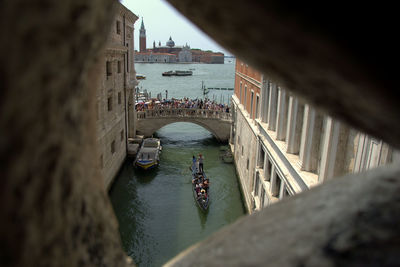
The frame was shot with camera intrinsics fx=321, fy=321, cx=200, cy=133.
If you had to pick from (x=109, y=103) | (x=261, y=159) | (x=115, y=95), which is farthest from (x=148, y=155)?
(x=261, y=159)

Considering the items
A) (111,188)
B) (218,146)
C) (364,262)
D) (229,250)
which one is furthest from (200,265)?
(218,146)

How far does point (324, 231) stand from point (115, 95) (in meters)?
16.6

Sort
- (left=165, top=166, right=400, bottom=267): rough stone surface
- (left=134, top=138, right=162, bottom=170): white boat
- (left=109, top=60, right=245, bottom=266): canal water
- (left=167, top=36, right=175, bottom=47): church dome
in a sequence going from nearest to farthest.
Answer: (left=165, top=166, right=400, bottom=267): rough stone surface, (left=109, top=60, right=245, bottom=266): canal water, (left=134, top=138, right=162, bottom=170): white boat, (left=167, top=36, right=175, bottom=47): church dome

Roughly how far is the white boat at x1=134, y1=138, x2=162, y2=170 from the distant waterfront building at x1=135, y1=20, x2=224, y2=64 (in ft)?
403

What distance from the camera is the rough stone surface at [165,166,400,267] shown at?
143cm

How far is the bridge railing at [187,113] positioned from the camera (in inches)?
997

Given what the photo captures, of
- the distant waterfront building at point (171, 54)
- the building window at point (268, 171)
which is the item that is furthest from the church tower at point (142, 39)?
the building window at point (268, 171)

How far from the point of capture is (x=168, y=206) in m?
14.9

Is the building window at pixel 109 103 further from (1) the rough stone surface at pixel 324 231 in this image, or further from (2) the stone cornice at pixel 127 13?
(1) the rough stone surface at pixel 324 231

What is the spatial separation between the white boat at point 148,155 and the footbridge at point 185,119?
2.37 metres

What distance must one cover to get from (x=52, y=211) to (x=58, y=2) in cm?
72

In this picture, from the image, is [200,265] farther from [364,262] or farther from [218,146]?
[218,146]

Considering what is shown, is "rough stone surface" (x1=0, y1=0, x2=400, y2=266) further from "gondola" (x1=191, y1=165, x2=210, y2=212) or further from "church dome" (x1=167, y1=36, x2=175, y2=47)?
"church dome" (x1=167, y1=36, x2=175, y2=47)

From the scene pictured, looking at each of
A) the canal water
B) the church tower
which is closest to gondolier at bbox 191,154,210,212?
the canal water
